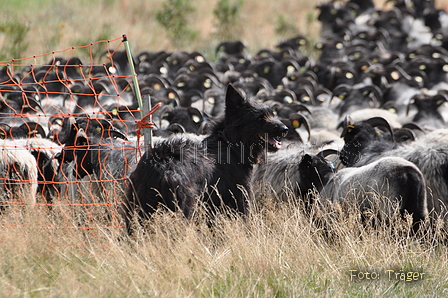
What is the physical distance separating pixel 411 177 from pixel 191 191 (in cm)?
209

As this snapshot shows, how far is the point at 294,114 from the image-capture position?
393 inches

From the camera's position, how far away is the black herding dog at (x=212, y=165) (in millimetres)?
5016

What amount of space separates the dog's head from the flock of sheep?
320 mm

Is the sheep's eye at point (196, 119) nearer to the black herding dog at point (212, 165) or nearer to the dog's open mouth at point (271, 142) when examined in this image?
the black herding dog at point (212, 165)

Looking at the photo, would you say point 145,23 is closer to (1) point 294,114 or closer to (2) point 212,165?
(1) point 294,114

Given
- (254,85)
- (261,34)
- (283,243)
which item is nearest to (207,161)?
Result: (283,243)

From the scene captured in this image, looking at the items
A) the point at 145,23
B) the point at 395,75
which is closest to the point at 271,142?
the point at 395,75

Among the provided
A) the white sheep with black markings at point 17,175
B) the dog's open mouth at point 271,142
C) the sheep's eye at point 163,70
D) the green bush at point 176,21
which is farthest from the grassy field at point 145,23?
the dog's open mouth at point 271,142

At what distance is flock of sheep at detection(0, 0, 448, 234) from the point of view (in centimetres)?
634

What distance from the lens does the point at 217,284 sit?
14.7 ft

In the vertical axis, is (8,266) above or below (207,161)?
below

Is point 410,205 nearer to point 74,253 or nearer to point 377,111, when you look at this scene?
point 74,253

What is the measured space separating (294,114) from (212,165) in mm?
4626

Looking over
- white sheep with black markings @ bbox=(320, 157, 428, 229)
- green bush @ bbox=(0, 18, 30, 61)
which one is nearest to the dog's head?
white sheep with black markings @ bbox=(320, 157, 428, 229)
